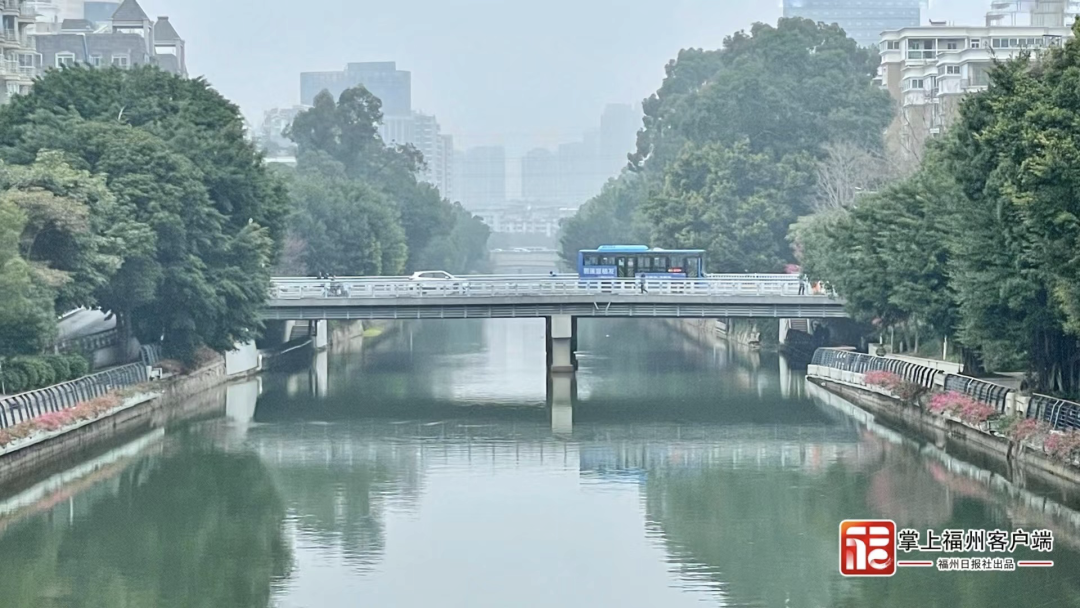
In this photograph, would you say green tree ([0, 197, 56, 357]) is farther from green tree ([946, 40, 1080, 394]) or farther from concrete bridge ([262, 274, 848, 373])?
green tree ([946, 40, 1080, 394])

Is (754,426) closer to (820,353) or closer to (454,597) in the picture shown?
(820,353)

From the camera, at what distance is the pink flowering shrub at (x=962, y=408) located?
162 ft

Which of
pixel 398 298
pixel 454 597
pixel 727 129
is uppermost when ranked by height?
pixel 727 129

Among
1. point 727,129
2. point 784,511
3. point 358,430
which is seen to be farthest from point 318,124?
point 784,511

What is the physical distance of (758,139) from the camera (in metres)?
107

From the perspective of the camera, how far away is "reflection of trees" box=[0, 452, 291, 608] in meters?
33.2

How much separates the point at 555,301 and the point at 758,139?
126 feet

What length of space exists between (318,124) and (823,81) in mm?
44193

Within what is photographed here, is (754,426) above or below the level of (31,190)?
below

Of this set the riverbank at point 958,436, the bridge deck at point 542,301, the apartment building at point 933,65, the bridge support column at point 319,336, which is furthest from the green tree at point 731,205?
the riverbank at point 958,436

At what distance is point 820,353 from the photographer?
7144cm

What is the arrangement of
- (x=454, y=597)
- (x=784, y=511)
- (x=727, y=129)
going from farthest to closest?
(x=727, y=129)
(x=784, y=511)
(x=454, y=597)

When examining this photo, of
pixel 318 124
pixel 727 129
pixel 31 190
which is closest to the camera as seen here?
pixel 31 190

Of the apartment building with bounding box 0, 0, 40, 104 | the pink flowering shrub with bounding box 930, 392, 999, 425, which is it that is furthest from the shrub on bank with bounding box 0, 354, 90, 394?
the apartment building with bounding box 0, 0, 40, 104
